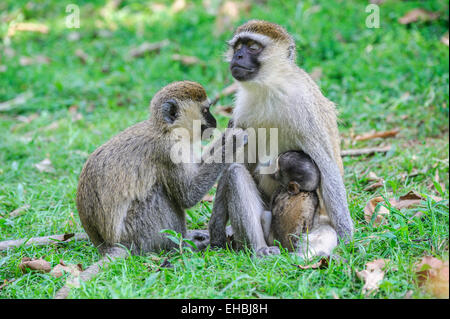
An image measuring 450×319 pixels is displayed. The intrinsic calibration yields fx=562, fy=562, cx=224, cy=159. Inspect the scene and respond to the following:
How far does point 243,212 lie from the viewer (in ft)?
15.2

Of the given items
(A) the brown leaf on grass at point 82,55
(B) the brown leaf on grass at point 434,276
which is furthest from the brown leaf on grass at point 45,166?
(B) the brown leaf on grass at point 434,276

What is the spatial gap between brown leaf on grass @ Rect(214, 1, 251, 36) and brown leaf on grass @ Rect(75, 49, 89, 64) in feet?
8.14

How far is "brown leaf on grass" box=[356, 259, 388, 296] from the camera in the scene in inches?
149

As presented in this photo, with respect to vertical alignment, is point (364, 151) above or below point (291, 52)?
below

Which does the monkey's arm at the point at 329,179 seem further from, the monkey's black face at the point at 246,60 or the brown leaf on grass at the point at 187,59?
the brown leaf on grass at the point at 187,59

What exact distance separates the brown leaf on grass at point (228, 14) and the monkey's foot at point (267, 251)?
6108 millimetres

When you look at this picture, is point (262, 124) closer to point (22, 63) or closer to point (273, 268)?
point (273, 268)

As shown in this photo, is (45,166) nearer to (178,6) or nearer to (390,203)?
(390,203)

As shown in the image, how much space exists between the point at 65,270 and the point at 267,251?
63.7 inches

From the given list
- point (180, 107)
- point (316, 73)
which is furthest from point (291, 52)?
point (316, 73)

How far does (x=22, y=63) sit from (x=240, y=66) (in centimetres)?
671

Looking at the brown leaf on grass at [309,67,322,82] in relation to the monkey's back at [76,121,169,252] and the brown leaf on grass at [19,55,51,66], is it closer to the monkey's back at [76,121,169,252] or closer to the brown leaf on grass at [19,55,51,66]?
the monkey's back at [76,121,169,252]

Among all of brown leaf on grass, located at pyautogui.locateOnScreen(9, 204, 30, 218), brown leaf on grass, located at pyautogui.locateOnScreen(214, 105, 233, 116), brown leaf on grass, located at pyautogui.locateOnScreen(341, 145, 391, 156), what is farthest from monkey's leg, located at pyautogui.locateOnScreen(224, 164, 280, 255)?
brown leaf on grass, located at pyautogui.locateOnScreen(214, 105, 233, 116)

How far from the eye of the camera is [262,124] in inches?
194
